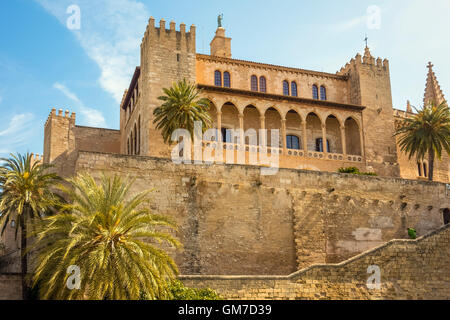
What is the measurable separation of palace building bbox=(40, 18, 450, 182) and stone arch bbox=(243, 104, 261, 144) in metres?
0.07

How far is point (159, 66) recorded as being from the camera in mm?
36562

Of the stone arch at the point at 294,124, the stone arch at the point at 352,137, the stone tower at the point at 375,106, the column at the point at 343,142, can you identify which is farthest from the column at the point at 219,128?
the stone tower at the point at 375,106

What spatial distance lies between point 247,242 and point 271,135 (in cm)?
1336

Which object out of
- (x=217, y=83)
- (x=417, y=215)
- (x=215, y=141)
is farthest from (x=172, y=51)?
(x=417, y=215)

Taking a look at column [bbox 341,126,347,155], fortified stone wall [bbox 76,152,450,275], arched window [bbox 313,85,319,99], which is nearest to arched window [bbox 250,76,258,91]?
arched window [bbox 313,85,319,99]

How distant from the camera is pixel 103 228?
1950cm

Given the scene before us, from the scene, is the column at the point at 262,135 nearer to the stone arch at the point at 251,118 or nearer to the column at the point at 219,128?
the stone arch at the point at 251,118

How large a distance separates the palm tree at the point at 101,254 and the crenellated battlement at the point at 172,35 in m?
18.5

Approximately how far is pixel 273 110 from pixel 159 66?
8661 millimetres

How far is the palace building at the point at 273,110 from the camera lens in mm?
36906

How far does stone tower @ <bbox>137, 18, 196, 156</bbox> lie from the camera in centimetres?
3531

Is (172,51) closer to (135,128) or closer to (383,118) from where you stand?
(135,128)

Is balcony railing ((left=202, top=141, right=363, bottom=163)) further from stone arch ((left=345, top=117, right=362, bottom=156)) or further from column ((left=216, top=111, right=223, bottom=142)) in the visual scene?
stone arch ((left=345, top=117, right=362, bottom=156))

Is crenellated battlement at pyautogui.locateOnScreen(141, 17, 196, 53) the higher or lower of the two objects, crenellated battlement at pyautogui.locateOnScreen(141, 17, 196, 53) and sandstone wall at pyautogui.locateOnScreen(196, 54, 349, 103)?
the higher
